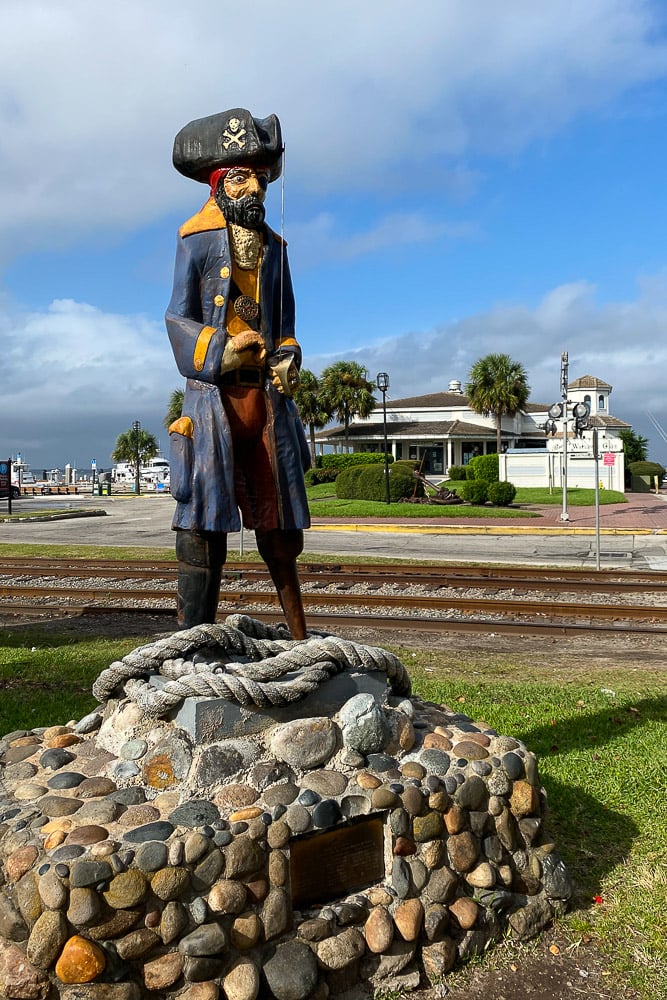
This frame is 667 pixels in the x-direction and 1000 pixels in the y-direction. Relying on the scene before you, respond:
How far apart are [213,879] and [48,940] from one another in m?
0.59

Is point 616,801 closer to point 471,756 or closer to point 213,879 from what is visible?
point 471,756

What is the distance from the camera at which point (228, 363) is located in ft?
13.4

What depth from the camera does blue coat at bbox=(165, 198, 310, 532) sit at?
4.06 meters

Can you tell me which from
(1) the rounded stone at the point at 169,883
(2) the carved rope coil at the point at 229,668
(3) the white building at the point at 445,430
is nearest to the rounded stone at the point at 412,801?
(2) the carved rope coil at the point at 229,668

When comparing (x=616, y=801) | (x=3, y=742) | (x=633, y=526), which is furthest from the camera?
(x=633, y=526)

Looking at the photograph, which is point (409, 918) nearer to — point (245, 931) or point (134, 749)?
point (245, 931)

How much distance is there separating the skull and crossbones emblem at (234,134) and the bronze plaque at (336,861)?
129 inches

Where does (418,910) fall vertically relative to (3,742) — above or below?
below

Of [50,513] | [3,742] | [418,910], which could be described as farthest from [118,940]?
[50,513]

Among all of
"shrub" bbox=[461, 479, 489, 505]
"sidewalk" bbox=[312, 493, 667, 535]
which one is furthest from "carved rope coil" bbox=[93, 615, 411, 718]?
"shrub" bbox=[461, 479, 489, 505]

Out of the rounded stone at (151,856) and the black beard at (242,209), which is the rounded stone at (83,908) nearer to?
the rounded stone at (151,856)

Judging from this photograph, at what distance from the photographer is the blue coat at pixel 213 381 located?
160 inches

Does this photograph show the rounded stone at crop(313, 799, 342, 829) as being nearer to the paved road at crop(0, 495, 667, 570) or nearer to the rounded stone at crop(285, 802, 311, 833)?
the rounded stone at crop(285, 802, 311, 833)

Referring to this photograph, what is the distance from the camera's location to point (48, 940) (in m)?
2.79
